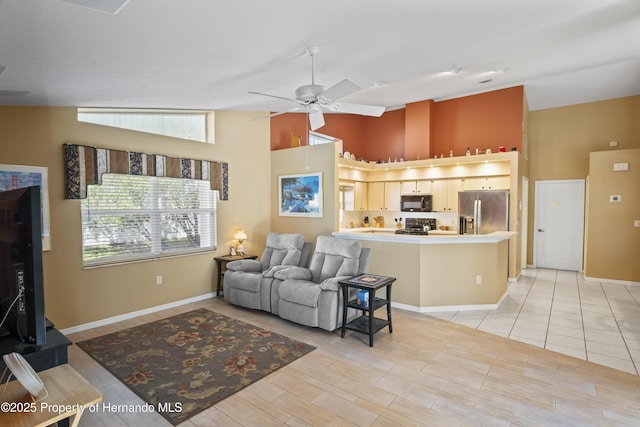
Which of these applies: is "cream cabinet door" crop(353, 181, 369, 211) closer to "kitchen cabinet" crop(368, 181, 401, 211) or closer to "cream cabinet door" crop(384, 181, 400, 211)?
"kitchen cabinet" crop(368, 181, 401, 211)

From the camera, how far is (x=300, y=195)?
5.92 metres

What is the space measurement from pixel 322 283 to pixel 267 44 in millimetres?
2584

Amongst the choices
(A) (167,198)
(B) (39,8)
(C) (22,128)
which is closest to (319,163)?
(A) (167,198)

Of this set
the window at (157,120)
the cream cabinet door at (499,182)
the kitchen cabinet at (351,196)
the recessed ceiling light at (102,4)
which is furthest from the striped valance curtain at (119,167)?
the cream cabinet door at (499,182)

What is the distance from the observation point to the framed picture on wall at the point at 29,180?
3.39 meters

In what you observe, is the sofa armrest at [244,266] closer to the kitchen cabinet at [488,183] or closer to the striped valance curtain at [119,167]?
the striped valance curtain at [119,167]

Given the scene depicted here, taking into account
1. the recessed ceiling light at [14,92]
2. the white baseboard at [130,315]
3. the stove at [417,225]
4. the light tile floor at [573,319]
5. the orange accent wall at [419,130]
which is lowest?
the light tile floor at [573,319]

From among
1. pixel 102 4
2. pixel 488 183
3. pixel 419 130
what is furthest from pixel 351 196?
pixel 102 4

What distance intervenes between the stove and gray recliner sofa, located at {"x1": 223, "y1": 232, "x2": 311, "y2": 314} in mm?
2848

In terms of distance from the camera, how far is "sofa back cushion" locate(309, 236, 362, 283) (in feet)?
13.7

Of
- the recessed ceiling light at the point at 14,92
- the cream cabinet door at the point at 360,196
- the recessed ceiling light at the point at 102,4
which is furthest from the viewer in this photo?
the cream cabinet door at the point at 360,196

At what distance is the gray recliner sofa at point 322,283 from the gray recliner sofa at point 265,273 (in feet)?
0.71

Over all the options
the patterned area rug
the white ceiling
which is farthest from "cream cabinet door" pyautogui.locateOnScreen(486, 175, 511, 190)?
the patterned area rug

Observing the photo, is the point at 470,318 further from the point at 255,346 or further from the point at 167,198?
the point at 167,198
